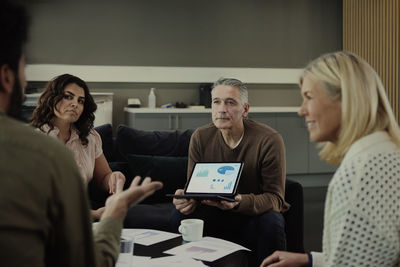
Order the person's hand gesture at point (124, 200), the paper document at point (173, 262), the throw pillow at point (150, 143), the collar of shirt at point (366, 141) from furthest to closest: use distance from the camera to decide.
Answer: the throw pillow at point (150, 143)
the paper document at point (173, 262)
the collar of shirt at point (366, 141)
the person's hand gesture at point (124, 200)

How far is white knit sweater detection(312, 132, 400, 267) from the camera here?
116cm

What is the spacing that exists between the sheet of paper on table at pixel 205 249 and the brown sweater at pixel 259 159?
1.55ft

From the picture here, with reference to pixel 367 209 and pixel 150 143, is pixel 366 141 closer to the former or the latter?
pixel 367 209

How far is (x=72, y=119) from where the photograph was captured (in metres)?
2.77

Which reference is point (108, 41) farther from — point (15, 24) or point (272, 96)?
point (15, 24)

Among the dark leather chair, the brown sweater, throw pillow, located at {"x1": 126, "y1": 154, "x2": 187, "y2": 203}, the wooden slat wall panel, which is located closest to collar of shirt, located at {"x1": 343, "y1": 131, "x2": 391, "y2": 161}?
the brown sweater

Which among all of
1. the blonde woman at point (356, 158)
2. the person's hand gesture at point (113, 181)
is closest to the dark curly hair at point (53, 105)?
the person's hand gesture at point (113, 181)

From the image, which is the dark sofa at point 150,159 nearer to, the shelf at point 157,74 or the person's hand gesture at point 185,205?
the person's hand gesture at point 185,205

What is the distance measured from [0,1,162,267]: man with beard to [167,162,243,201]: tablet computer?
1.42 meters

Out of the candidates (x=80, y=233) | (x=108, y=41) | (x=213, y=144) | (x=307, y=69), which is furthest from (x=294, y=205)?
(x=108, y=41)

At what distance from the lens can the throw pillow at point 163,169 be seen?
3.23 meters

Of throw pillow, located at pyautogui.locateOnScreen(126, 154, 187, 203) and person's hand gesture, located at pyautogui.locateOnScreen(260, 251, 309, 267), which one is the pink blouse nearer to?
throw pillow, located at pyautogui.locateOnScreen(126, 154, 187, 203)

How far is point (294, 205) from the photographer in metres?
2.71

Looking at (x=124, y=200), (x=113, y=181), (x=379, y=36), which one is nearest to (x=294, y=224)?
(x=113, y=181)
